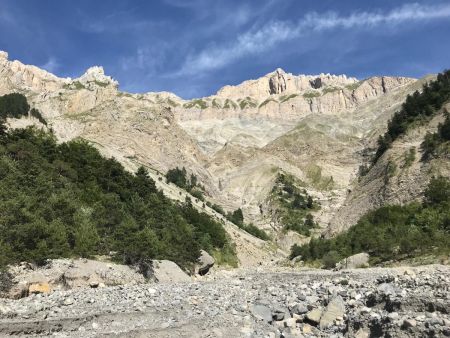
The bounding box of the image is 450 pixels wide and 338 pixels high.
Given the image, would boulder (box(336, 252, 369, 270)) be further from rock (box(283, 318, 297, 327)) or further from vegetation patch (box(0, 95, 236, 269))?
rock (box(283, 318, 297, 327))

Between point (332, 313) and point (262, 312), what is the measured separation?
10.7ft

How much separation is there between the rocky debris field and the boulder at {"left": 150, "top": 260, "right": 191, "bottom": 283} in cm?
1377

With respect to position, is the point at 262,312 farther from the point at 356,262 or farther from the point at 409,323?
the point at 356,262

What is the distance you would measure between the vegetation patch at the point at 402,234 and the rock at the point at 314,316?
2102 centimetres

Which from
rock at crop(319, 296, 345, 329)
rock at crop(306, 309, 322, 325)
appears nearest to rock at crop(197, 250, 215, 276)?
rock at crop(306, 309, 322, 325)

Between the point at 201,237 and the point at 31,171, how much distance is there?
3179cm

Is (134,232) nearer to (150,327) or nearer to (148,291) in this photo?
(148,291)

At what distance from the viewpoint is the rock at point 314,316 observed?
16.0 metres

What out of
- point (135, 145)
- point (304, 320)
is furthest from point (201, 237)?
point (135, 145)

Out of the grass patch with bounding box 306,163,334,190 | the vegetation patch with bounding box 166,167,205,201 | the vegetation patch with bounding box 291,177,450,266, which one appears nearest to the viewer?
the vegetation patch with bounding box 291,177,450,266

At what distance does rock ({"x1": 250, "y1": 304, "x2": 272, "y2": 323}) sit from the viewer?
17.3 m

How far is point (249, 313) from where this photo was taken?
18.1 m

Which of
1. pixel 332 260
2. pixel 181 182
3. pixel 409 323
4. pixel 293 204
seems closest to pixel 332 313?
pixel 409 323

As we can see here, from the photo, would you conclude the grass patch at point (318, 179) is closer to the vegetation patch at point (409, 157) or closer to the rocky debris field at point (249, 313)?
the vegetation patch at point (409, 157)
